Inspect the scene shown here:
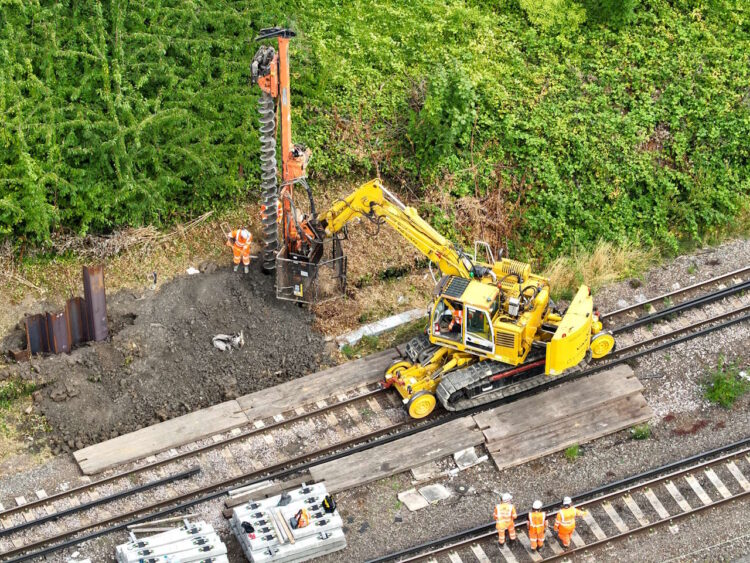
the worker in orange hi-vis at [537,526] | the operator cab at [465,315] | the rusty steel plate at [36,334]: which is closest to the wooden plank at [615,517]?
the worker in orange hi-vis at [537,526]

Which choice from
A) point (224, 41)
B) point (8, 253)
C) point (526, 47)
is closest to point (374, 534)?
point (8, 253)

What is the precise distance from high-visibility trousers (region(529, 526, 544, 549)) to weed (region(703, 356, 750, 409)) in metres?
5.12

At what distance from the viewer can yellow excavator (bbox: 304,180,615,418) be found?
67.7ft

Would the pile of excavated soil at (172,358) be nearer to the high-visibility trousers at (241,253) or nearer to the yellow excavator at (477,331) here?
the high-visibility trousers at (241,253)

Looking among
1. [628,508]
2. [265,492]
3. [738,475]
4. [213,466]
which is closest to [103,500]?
[213,466]

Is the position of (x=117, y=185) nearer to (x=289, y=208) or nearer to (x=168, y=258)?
(x=168, y=258)

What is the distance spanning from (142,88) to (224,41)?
2151 millimetres

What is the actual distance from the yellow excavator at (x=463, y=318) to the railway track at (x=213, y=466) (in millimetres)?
602

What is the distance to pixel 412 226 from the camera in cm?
2130

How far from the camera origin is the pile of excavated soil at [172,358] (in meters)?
21.0

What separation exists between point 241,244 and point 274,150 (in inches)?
91.1

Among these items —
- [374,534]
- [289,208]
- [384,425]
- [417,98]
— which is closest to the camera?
[374,534]

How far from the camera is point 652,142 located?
2680 cm

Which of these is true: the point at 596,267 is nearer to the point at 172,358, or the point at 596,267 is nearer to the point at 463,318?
the point at 463,318
